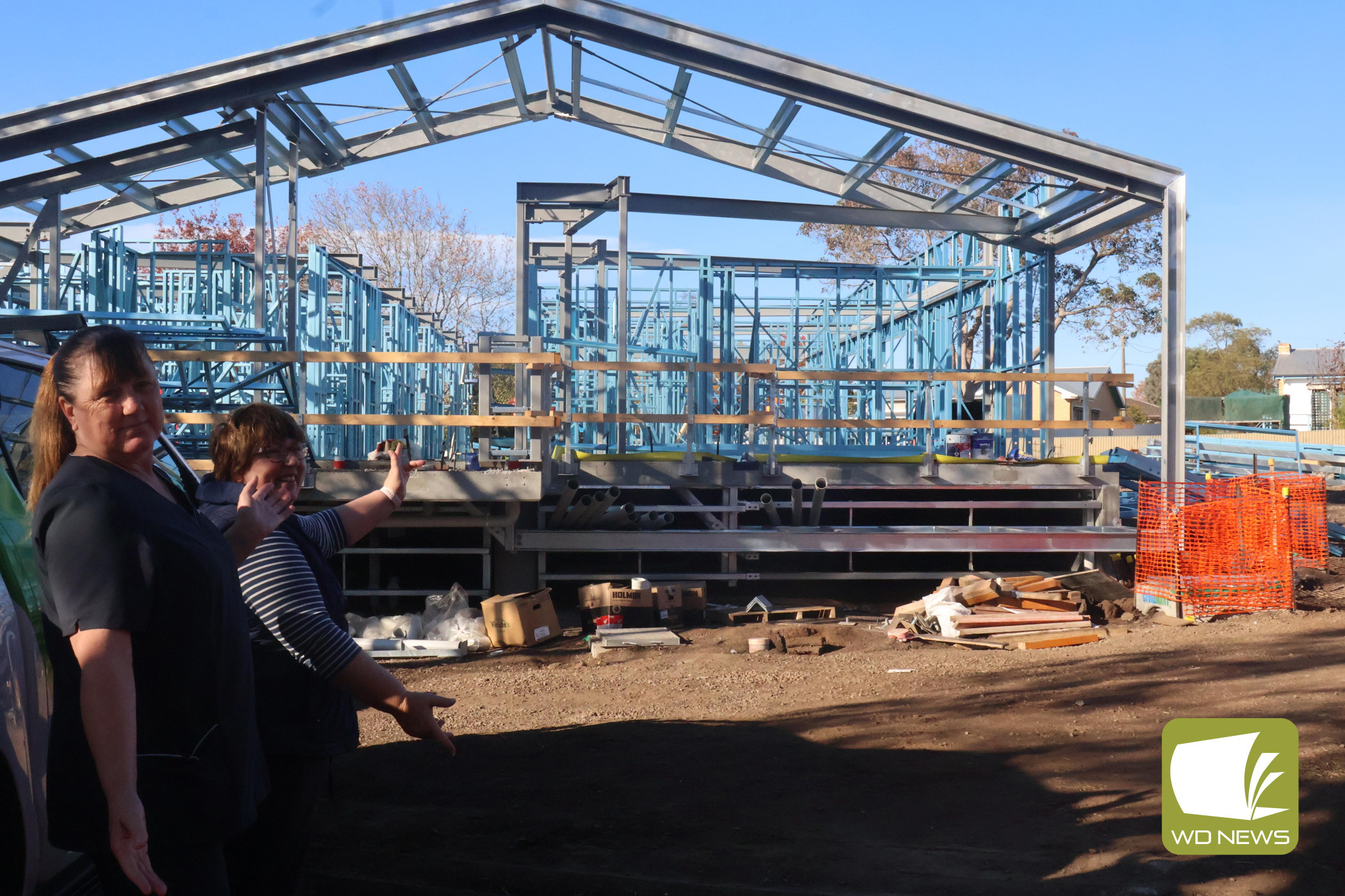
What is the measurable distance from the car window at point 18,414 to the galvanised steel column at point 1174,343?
35.1 ft

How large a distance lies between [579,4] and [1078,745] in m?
8.79

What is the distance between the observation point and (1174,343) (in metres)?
11.5

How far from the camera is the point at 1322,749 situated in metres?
5.50

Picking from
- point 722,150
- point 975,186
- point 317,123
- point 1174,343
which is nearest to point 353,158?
point 317,123

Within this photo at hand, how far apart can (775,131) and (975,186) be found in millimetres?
2914

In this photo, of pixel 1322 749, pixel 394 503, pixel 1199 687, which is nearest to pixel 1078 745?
pixel 1322 749

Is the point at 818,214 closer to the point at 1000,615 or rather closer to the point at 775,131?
the point at 775,131

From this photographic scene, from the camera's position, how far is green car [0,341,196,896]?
7.92 feet

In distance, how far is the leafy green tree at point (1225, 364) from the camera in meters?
60.1

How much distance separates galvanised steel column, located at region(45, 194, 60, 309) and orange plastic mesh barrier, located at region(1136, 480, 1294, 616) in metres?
11.8

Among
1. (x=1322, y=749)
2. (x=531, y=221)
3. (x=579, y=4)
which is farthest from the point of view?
(x=531, y=221)

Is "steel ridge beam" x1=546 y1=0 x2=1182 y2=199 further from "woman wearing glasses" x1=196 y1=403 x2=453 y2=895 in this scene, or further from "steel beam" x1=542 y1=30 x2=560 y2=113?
"woman wearing glasses" x1=196 y1=403 x2=453 y2=895

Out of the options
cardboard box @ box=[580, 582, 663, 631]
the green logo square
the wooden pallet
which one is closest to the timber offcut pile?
the wooden pallet

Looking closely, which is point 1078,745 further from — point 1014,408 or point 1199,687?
point 1014,408
